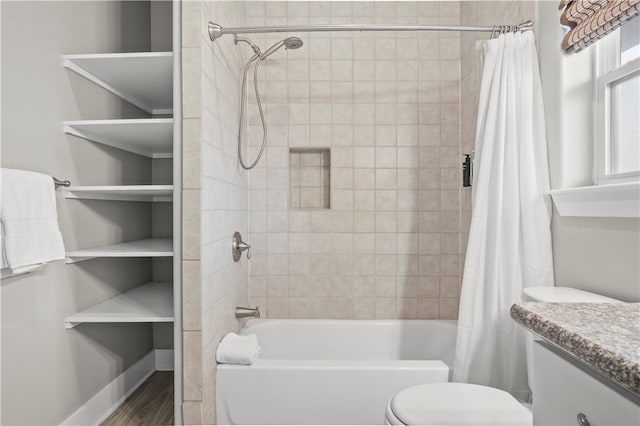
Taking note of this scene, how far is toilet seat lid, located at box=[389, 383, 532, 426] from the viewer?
1259mm

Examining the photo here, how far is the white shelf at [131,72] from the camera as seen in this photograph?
173 centimetres

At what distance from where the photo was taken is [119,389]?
7.05ft

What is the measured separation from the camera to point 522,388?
5.43ft

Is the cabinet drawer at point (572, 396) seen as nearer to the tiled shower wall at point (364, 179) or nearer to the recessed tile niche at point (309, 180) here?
the tiled shower wall at point (364, 179)

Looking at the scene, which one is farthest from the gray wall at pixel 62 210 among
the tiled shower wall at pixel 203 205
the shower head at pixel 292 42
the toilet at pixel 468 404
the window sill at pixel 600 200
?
the window sill at pixel 600 200

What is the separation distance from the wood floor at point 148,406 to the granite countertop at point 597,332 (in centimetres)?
182

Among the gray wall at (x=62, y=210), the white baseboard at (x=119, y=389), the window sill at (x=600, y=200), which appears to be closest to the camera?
the window sill at (x=600, y=200)

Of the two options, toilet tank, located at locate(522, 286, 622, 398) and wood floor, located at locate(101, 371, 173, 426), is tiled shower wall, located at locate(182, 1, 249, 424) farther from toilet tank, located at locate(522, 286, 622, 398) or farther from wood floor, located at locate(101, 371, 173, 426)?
toilet tank, located at locate(522, 286, 622, 398)

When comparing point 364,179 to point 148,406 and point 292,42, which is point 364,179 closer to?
point 292,42

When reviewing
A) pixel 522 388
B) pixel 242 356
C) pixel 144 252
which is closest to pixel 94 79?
pixel 144 252

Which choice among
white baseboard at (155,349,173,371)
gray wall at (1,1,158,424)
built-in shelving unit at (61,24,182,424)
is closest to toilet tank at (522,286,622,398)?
built-in shelving unit at (61,24,182,424)

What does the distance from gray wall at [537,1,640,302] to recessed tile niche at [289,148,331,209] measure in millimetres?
1453

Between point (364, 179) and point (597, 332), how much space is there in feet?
6.79

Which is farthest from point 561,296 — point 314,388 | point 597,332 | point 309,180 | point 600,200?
point 309,180
